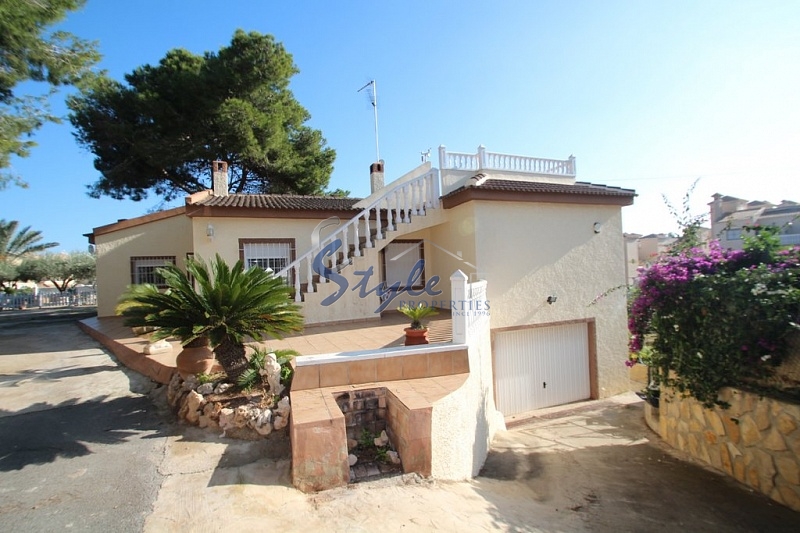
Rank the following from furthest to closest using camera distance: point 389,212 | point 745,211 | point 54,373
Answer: point 745,211
point 389,212
point 54,373

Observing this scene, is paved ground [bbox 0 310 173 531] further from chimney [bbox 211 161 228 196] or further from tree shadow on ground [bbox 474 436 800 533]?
chimney [bbox 211 161 228 196]

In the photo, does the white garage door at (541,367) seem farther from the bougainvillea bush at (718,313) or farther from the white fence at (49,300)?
the white fence at (49,300)

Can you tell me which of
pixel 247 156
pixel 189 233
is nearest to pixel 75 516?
pixel 189 233

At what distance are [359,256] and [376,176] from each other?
5771 mm

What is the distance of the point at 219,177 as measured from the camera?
13.3 metres

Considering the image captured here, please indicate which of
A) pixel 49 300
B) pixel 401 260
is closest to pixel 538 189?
pixel 401 260

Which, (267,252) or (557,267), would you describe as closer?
(557,267)

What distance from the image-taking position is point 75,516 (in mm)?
3197

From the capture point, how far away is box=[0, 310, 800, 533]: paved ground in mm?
3297

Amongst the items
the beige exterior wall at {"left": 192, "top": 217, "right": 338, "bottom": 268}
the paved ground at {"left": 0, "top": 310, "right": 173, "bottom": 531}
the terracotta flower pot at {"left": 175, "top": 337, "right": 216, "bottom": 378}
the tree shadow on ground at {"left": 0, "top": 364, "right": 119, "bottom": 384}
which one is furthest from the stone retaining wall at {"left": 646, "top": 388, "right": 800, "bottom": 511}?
the tree shadow on ground at {"left": 0, "top": 364, "right": 119, "bottom": 384}

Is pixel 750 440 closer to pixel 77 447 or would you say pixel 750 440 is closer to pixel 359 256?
pixel 359 256

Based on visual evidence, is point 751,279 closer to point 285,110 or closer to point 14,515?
point 14,515

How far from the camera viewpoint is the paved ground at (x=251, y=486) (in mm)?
3297

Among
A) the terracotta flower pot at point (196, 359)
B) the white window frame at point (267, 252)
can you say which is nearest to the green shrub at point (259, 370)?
the terracotta flower pot at point (196, 359)
